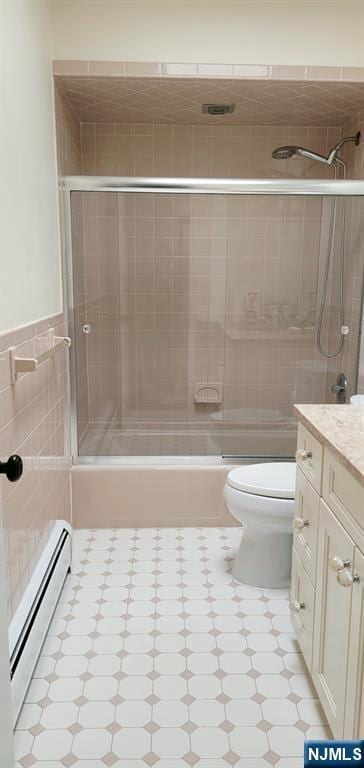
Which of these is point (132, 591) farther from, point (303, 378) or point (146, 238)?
point (146, 238)

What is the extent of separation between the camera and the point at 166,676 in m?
1.82

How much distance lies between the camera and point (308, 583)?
1.71m

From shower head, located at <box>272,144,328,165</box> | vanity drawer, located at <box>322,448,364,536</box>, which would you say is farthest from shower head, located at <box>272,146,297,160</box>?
vanity drawer, located at <box>322,448,364,536</box>

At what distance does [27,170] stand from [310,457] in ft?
4.53

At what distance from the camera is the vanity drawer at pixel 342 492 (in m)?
1.25

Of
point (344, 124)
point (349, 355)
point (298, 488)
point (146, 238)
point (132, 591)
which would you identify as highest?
→ point (344, 124)

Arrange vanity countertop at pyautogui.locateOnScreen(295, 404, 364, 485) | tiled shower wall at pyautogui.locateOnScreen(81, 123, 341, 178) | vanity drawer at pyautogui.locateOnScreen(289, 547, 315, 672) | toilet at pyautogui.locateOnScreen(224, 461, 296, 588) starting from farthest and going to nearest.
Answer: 1. tiled shower wall at pyautogui.locateOnScreen(81, 123, 341, 178)
2. toilet at pyautogui.locateOnScreen(224, 461, 296, 588)
3. vanity drawer at pyautogui.locateOnScreen(289, 547, 315, 672)
4. vanity countertop at pyautogui.locateOnScreen(295, 404, 364, 485)

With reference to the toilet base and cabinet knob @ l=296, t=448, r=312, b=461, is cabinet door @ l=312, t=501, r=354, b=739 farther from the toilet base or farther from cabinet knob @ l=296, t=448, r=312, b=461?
the toilet base

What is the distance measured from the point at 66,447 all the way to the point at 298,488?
4.38 ft

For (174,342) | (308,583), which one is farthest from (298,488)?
(174,342)

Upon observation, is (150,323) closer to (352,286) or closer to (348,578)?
(352,286)

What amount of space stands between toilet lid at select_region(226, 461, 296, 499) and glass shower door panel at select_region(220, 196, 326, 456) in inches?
24.3

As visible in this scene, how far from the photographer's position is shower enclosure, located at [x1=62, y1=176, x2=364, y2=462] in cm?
297

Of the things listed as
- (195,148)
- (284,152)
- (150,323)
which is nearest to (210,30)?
(284,152)
